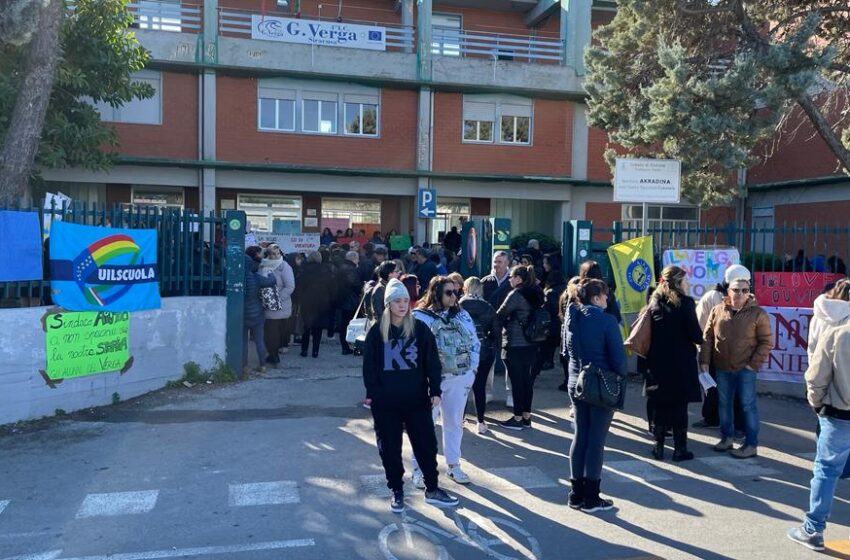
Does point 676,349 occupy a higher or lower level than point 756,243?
lower

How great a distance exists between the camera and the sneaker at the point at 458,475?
6645mm

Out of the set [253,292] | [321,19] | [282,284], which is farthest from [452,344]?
[321,19]

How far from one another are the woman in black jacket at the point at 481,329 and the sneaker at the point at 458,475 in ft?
3.97

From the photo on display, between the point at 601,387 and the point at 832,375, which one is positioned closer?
the point at 832,375

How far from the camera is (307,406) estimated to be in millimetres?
9422

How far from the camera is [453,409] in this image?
667 cm

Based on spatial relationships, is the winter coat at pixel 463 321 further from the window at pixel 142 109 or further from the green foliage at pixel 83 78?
the window at pixel 142 109

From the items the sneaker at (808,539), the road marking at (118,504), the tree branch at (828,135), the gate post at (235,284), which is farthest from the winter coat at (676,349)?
the tree branch at (828,135)

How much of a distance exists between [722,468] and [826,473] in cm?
203

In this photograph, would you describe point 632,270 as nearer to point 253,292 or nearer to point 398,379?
point 253,292

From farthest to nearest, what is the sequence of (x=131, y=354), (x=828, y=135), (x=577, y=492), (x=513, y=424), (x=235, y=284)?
(x=828, y=135)
(x=235, y=284)
(x=131, y=354)
(x=513, y=424)
(x=577, y=492)

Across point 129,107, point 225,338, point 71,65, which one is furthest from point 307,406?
point 129,107

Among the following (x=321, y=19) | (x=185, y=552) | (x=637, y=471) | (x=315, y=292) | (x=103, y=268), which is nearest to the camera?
(x=185, y=552)

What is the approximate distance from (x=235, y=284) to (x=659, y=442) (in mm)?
6018
